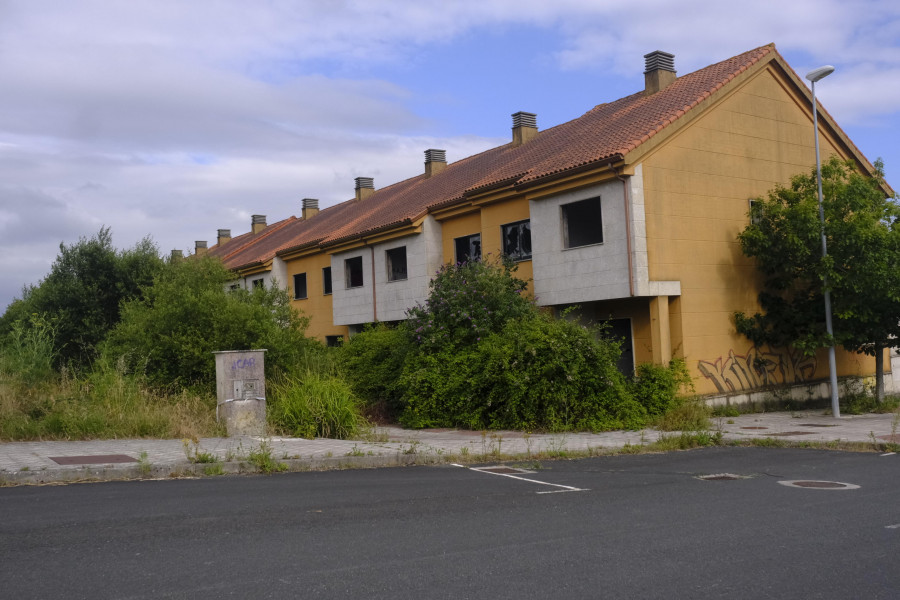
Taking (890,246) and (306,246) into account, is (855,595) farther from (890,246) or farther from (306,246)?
(306,246)

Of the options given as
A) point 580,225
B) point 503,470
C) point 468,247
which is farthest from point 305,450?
point 468,247

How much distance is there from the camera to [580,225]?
2016 centimetres

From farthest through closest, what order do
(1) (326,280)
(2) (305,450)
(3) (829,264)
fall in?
1. (1) (326,280)
2. (3) (829,264)
3. (2) (305,450)

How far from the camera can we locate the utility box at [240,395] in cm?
1399

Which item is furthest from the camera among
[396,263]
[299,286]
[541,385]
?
[299,286]

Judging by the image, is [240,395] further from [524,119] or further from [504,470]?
[524,119]

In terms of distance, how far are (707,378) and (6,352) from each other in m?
15.4

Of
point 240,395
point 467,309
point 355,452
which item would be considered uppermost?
point 467,309

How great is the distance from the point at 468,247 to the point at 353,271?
624 cm

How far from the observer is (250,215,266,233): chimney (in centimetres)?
5247

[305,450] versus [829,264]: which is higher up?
[829,264]

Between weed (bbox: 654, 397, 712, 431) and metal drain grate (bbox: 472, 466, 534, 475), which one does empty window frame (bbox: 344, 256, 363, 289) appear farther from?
metal drain grate (bbox: 472, 466, 534, 475)

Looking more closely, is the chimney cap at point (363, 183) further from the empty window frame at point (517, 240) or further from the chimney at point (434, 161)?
the empty window frame at point (517, 240)

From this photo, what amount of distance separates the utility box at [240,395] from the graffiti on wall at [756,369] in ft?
34.0
